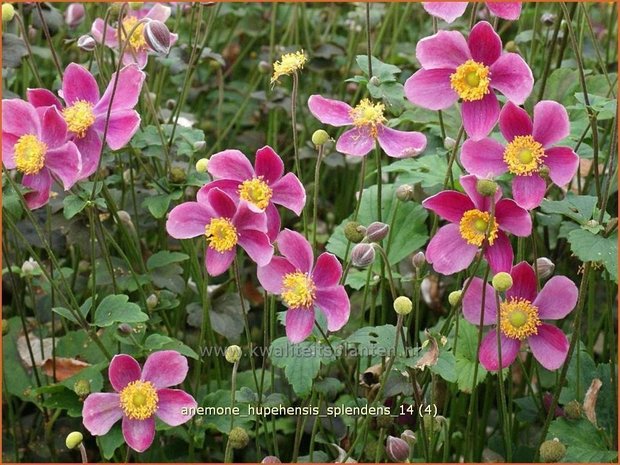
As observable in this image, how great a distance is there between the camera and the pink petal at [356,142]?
1187mm

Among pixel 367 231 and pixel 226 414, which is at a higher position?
pixel 367 231

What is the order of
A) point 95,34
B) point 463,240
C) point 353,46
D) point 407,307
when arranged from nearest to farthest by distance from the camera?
point 407,307 → point 463,240 → point 95,34 → point 353,46

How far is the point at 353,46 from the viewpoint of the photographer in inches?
78.7

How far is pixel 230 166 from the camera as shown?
116 centimetres

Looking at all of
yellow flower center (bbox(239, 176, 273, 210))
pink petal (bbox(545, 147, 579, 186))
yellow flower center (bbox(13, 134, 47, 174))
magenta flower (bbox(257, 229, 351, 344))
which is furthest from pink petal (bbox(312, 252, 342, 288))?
yellow flower center (bbox(13, 134, 47, 174))

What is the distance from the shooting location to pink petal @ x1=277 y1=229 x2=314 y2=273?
1.14 meters

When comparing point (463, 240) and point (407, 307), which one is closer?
point (407, 307)

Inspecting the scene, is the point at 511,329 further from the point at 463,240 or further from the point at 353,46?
the point at 353,46

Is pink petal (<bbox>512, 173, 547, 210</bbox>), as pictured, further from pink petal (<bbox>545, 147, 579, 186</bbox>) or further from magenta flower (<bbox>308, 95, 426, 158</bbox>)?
magenta flower (<bbox>308, 95, 426, 158</bbox>)

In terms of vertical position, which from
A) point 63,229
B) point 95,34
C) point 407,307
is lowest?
point 63,229

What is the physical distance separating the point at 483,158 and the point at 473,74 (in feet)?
0.38

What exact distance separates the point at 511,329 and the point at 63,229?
0.78 m

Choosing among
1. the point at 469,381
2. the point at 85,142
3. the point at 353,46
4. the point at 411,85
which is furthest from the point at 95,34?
the point at 469,381

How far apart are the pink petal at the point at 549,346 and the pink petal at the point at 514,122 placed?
273mm
